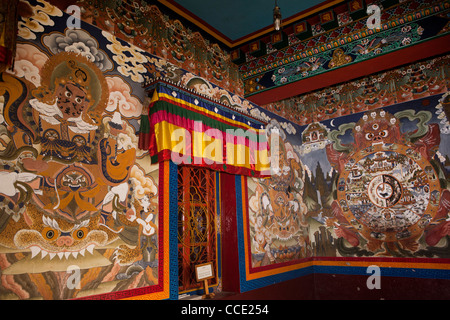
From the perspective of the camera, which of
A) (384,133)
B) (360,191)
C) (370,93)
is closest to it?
(384,133)

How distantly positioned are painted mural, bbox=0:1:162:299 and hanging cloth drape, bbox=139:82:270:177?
23 centimetres

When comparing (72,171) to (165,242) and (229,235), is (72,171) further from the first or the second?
(229,235)

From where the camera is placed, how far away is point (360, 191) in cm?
570

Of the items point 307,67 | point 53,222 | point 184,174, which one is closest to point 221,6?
point 307,67

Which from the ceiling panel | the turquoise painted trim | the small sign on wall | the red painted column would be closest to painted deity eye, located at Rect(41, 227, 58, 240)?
the turquoise painted trim

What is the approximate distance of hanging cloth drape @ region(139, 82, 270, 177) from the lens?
3.36m

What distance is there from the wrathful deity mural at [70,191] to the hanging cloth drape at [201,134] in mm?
270

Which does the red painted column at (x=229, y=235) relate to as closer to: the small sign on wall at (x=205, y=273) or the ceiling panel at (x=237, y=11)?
the small sign on wall at (x=205, y=273)

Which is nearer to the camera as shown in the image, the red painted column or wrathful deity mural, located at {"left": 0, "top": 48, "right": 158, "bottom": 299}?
wrathful deity mural, located at {"left": 0, "top": 48, "right": 158, "bottom": 299}

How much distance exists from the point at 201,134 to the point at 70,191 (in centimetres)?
168

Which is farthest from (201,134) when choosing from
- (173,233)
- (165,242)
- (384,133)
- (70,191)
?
(384,133)

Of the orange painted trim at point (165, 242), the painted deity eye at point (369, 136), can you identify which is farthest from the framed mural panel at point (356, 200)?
the orange painted trim at point (165, 242)

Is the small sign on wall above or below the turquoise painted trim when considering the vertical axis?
below

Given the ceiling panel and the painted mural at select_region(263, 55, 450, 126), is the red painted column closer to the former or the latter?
the painted mural at select_region(263, 55, 450, 126)
